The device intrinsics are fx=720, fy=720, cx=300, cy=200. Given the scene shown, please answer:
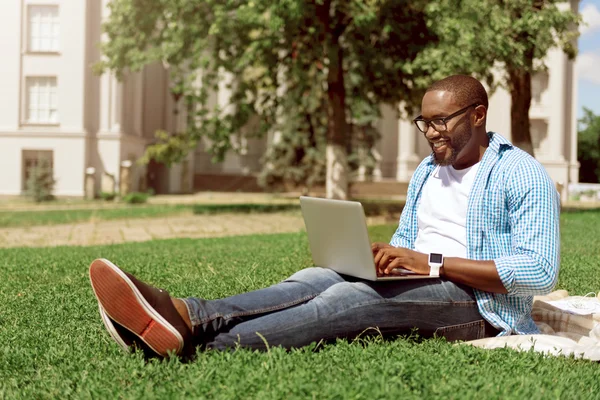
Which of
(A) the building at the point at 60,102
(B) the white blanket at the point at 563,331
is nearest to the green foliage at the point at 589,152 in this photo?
(A) the building at the point at 60,102

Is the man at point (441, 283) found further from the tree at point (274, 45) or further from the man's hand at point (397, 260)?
the tree at point (274, 45)

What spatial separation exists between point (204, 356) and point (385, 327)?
3.05 ft

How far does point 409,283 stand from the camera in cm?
357

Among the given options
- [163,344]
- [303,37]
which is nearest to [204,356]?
[163,344]

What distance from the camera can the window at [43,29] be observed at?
87.1 feet

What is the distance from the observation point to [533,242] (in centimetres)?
343

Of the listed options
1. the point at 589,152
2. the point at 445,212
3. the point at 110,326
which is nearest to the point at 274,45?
the point at 445,212

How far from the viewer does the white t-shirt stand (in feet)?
12.6

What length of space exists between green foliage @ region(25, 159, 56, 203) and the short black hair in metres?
23.2

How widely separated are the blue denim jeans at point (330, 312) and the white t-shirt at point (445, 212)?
0.92 ft

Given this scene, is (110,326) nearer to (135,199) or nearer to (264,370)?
(264,370)

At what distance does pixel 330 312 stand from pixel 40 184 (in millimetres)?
23448

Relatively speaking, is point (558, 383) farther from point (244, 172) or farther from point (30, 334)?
point (244, 172)

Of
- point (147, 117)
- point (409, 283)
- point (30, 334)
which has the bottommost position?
point (30, 334)
